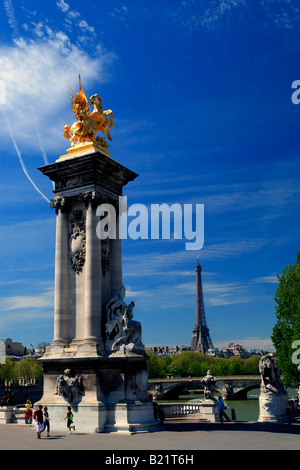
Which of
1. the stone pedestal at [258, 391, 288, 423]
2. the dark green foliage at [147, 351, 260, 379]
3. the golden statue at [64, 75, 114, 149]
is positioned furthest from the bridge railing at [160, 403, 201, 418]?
the dark green foliage at [147, 351, 260, 379]

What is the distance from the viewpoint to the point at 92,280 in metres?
26.0

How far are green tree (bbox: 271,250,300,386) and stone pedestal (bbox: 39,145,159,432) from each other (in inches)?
788

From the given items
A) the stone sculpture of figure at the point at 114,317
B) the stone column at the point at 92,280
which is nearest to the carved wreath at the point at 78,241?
the stone column at the point at 92,280

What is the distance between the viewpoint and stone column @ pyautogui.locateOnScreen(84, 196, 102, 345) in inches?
1003

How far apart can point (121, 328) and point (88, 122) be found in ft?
37.4

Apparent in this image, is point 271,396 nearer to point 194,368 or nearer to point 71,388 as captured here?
point 71,388

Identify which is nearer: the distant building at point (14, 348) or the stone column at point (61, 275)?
the stone column at point (61, 275)

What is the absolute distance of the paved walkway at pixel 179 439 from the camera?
1845 centimetres

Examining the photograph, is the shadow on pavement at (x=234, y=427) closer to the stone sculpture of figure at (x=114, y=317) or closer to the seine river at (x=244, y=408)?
the stone sculpture of figure at (x=114, y=317)

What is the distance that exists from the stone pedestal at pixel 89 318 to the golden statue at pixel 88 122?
4.20 feet
